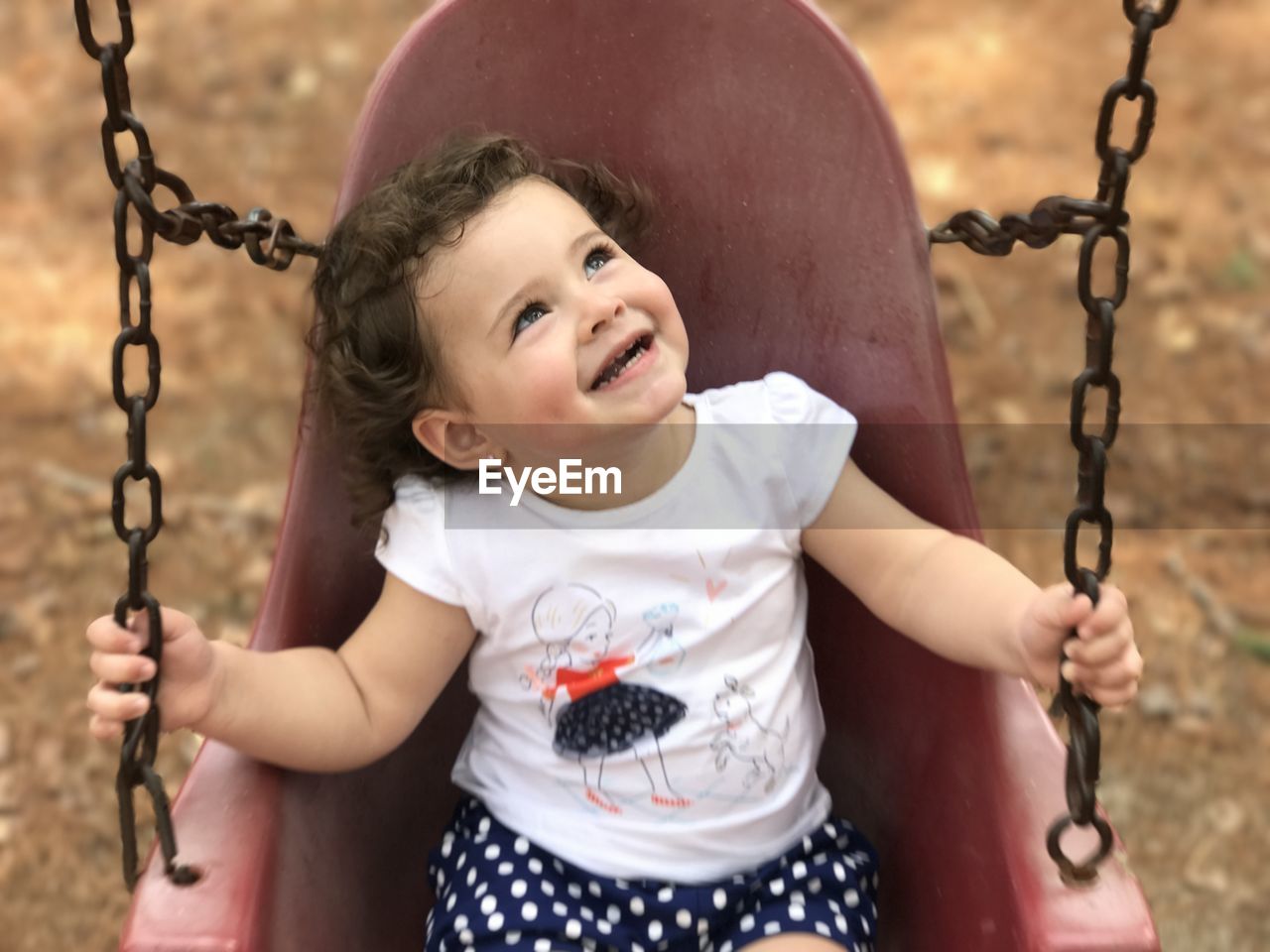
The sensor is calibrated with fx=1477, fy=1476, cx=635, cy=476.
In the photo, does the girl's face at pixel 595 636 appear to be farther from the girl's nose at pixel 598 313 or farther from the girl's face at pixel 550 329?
the girl's nose at pixel 598 313

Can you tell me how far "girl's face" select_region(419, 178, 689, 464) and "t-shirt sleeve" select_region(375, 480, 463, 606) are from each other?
13cm

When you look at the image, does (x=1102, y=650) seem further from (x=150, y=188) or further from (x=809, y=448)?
(x=150, y=188)

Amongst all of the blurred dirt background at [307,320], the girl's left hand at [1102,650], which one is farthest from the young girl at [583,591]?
the blurred dirt background at [307,320]

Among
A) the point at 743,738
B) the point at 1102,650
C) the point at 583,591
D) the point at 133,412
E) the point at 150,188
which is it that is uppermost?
the point at 150,188

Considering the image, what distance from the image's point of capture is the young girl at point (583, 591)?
1190mm

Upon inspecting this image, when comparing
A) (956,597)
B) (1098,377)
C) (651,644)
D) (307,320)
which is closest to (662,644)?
(651,644)

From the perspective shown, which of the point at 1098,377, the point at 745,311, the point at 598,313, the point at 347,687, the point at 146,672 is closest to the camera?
the point at 1098,377

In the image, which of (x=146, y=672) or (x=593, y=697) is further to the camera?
(x=593, y=697)

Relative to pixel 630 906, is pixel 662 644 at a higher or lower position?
higher

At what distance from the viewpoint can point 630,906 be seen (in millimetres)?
1255

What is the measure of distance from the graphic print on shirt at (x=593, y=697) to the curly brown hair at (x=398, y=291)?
0.16 m

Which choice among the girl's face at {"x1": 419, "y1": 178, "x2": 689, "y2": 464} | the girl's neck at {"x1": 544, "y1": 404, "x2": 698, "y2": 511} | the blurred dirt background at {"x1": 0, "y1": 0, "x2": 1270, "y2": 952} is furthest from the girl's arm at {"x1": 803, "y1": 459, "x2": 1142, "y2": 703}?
the blurred dirt background at {"x1": 0, "y1": 0, "x2": 1270, "y2": 952}

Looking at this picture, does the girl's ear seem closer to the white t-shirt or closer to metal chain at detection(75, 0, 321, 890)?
the white t-shirt

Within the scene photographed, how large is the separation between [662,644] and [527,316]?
311 millimetres
